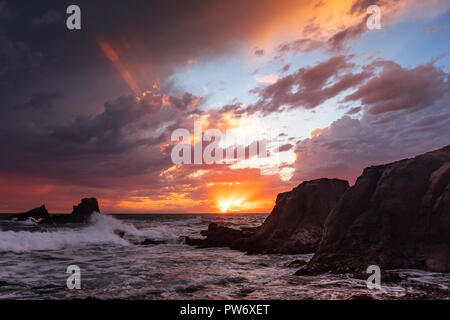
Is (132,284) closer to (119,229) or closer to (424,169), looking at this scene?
(424,169)

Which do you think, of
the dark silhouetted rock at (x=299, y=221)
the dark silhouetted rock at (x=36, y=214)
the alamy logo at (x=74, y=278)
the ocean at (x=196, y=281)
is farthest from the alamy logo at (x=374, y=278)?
the dark silhouetted rock at (x=36, y=214)

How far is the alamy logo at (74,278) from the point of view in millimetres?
12997

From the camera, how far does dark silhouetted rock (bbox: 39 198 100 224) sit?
8219 centimetres

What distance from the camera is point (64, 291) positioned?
39.0ft

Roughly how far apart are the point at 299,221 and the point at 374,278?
13.3 m

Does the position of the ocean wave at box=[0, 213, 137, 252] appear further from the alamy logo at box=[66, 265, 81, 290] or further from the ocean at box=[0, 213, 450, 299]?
the alamy logo at box=[66, 265, 81, 290]

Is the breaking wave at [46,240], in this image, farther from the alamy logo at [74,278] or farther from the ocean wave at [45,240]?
the alamy logo at [74,278]

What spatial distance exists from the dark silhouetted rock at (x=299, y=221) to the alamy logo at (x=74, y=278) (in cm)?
1301

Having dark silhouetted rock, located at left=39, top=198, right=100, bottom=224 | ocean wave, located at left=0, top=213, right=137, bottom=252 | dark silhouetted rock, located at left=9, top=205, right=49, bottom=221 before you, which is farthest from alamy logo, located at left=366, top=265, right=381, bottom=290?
dark silhouetted rock, located at left=9, top=205, right=49, bottom=221

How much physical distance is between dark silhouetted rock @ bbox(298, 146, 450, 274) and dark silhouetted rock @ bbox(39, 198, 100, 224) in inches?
3131

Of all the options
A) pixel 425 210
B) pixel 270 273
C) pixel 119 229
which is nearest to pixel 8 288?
pixel 270 273

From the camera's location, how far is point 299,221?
82.3 feet
